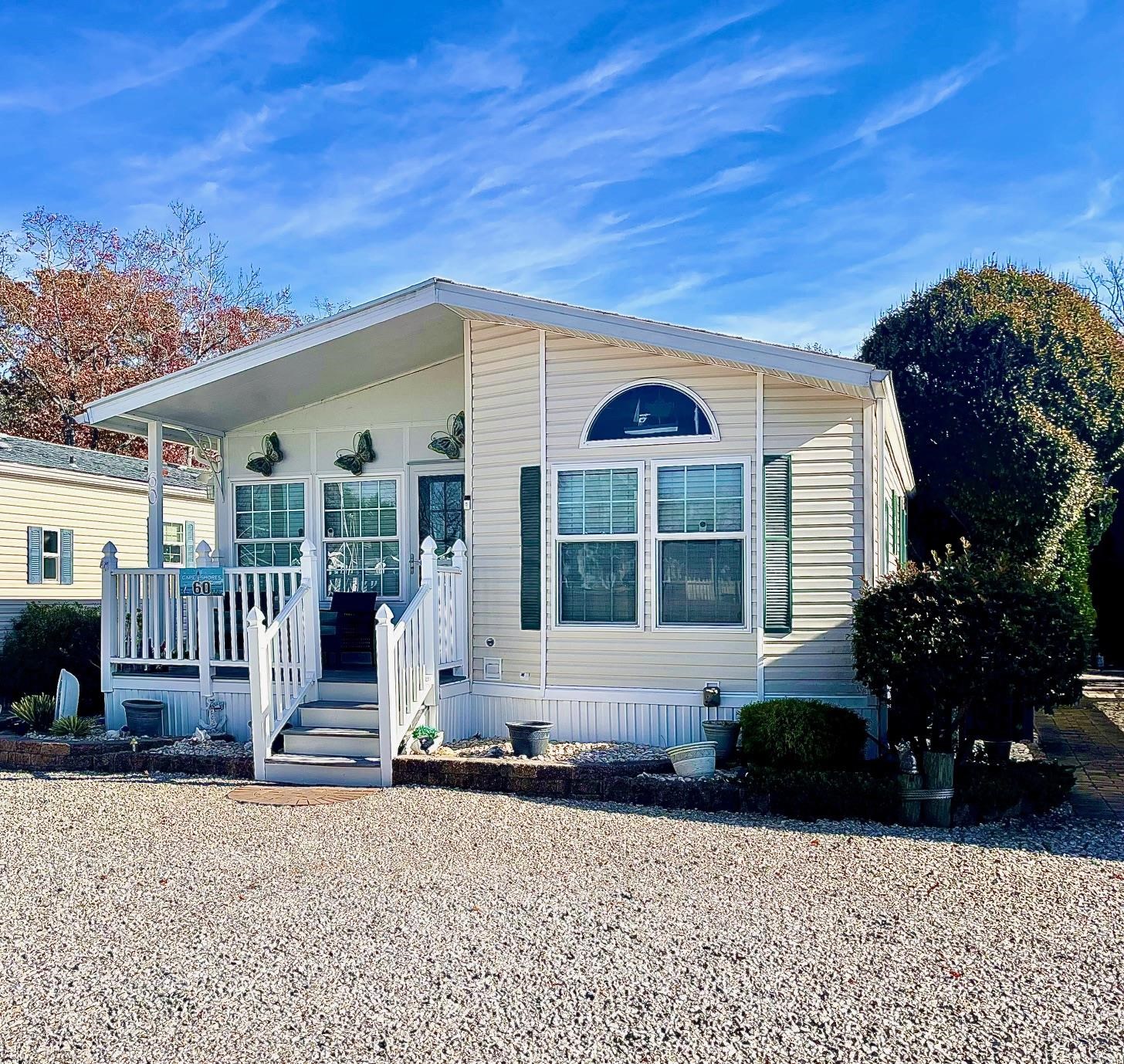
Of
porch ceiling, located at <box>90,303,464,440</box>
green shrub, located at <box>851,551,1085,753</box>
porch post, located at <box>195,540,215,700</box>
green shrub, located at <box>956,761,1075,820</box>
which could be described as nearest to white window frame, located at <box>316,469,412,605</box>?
porch ceiling, located at <box>90,303,464,440</box>

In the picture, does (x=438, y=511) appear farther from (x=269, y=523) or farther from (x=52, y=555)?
(x=52, y=555)

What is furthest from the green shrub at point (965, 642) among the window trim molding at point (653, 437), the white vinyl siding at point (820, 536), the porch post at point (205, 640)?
the porch post at point (205, 640)

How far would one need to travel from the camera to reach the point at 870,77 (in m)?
11.6

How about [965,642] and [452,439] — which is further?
[452,439]

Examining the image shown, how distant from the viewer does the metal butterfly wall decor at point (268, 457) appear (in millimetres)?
10680

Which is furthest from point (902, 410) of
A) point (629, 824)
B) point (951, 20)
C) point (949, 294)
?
point (629, 824)

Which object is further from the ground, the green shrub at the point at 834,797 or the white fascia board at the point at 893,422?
the white fascia board at the point at 893,422

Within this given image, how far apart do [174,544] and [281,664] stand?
11.4 m

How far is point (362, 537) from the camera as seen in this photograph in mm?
10422

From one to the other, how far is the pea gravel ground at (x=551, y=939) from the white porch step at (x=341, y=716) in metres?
1.33

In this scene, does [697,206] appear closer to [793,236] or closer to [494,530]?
[793,236]

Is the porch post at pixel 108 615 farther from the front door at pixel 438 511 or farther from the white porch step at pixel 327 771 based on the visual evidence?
the front door at pixel 438 511

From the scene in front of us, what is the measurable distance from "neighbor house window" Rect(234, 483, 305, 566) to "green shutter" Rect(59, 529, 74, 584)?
655 centimetres

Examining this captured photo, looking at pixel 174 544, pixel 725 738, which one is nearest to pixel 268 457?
pixel 725 738
